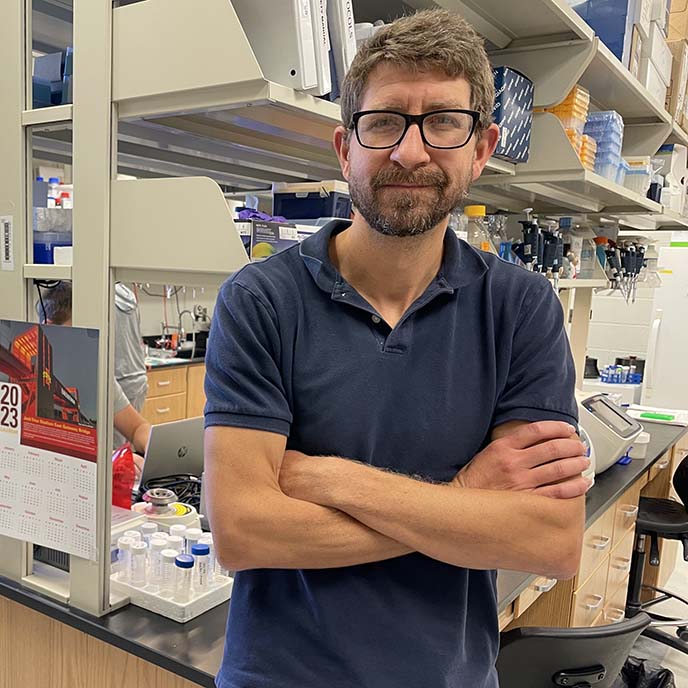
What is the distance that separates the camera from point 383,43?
1.09 metres

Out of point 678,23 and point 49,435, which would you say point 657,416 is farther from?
point 49,435

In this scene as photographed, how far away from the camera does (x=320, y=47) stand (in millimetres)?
1163

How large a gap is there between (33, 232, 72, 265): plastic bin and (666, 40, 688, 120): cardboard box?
2.98m

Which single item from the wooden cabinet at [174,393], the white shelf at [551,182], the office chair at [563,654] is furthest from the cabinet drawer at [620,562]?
the wooden cabinet at [174,393]

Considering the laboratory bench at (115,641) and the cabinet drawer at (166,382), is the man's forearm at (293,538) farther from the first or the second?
the cabinet drawer at (166,382)

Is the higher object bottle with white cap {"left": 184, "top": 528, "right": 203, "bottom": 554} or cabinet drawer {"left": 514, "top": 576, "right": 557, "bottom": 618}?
bottle with white cap {"left": 184, "top": 528, "right": 203, "bottom": 554}

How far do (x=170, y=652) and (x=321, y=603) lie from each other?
46cm

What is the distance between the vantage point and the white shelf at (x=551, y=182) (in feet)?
7.08

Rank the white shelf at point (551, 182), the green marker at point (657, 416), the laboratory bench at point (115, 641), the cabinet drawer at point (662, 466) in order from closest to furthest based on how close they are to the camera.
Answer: the laboratory bench at point (115, 641), the white shelf at point (551, 182), the cabinet drawer at point (662, 466), the green marker at point (657, 416)

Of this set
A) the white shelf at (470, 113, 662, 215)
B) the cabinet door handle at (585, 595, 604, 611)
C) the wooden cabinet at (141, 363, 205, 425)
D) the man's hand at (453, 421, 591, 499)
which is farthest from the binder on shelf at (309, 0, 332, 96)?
the wooden cabinet at (141, 363, 205, 425)

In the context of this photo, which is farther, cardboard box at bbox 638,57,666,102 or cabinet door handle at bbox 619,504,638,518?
cabinet door handle at bbox 619,504,638,518

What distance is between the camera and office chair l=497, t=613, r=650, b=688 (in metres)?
1.54

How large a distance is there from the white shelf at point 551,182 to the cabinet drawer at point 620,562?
4.80 feet

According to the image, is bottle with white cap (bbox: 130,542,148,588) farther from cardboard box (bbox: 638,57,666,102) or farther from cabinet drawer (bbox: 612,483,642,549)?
cardboard box (bbox: 638,57,666,102)
